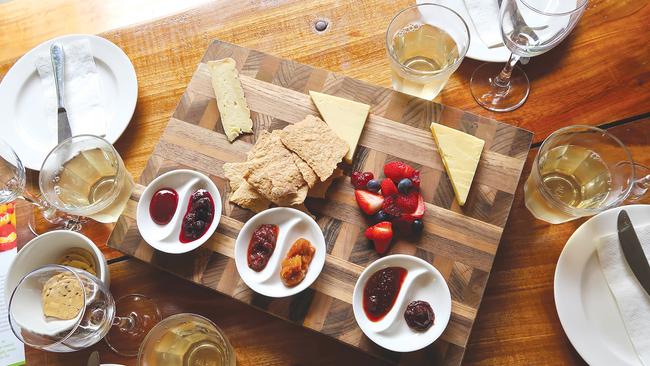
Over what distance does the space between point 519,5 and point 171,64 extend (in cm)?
126

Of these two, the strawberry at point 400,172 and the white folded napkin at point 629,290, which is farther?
the strawberry at point 400,172

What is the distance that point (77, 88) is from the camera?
1.91m

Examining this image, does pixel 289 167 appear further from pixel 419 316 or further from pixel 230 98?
pixel 419 316

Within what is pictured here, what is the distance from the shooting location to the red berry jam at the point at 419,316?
1493 millimetres

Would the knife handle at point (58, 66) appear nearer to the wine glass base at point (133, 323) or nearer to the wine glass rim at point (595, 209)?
the wine glass base at point (133, 323)

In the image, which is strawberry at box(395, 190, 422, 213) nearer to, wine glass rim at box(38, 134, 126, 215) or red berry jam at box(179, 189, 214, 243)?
red berry jam at box(179, 189, 214, 243)

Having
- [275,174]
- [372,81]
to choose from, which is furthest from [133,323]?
[372,81]

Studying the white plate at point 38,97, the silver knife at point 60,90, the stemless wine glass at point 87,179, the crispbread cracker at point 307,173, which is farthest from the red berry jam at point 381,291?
the silver knife at point 60,90

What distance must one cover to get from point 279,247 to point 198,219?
28 cm

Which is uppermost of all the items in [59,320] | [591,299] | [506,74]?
[506,74]

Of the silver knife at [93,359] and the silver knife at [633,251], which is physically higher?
the silver knife at [633,251]

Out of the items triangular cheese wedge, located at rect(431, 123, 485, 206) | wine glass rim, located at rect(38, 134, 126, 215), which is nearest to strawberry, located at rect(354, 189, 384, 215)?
triangular cheese wedge, located at rect(431, 123, 485, 206)

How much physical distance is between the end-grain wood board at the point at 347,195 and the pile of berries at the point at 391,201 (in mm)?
39

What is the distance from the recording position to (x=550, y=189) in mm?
1692
